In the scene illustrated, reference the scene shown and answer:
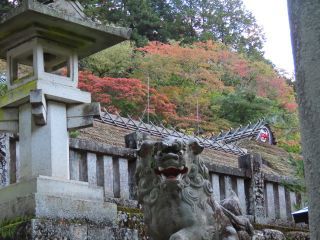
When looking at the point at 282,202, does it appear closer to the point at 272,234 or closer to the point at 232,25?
the point at 272,234

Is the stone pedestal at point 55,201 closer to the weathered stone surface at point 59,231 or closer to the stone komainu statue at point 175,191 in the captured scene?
the weathered stone surface at point 59,231

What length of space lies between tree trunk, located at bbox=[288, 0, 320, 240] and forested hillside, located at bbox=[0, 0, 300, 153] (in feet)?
46.9

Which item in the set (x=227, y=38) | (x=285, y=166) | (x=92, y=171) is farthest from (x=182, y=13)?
(x=92, y=171)

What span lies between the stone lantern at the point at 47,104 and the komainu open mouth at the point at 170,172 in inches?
45.1

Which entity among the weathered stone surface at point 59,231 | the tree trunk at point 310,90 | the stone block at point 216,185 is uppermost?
the stone block at point 216,185

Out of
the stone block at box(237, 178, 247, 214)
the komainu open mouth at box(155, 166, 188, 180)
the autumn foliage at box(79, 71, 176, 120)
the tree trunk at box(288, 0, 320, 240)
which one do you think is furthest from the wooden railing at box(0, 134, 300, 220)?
the autumn foliage at box(79, 71, 176, 120)

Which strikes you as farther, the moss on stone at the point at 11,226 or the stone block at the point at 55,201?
the stone block at the point at 55,201

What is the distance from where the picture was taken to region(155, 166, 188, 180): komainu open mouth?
3842 mm

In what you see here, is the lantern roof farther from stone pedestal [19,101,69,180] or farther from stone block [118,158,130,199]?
stone block [118,158,130,199]

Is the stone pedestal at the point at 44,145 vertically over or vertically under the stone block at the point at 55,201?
over

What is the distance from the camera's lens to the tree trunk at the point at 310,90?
1.37 m

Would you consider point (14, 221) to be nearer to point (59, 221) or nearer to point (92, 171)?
point (59, 221)

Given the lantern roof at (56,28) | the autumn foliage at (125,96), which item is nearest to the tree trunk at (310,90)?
the lantern roof at (56,28)

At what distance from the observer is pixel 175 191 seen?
12.7 ft
